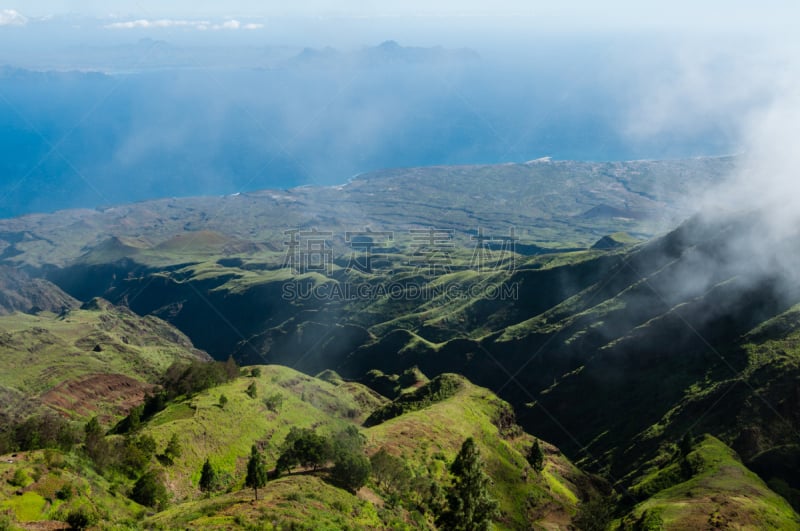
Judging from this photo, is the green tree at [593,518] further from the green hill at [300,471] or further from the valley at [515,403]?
the green hill at [300,471]

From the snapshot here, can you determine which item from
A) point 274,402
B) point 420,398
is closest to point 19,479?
point 274,402

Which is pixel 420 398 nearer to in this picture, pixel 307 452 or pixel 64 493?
pixel 307 452

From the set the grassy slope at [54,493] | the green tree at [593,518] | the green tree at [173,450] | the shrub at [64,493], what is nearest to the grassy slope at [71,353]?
the green tree at [173,450]

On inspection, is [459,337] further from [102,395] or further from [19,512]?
[19,512]

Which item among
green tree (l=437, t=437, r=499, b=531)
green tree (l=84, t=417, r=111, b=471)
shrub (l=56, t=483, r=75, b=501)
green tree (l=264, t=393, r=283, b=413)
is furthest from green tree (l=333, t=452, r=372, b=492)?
green tree (l=264, t=393, r=283, b=413)

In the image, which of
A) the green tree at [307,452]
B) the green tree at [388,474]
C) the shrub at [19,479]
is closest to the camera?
the shrub at [19,479]

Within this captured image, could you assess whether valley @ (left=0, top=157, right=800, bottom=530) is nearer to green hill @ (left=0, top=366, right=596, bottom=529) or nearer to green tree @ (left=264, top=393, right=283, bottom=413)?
green hill @ (left=0, top=366, right=596, bottom=529)
